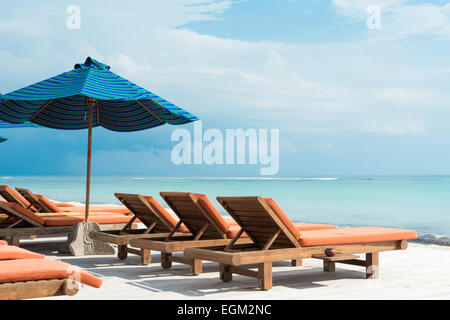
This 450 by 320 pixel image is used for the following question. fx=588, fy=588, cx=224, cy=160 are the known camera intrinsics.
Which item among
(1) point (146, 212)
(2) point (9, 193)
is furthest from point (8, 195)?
(1) point (146, 212)

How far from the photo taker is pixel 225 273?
525cm

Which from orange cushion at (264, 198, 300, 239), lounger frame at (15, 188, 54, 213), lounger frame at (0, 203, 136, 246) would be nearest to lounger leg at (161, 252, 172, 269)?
lounger frame at (0, 203, 136, 246)

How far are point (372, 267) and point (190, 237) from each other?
1883 millimetres

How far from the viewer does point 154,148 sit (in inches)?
476

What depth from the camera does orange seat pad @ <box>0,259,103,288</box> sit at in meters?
3.25

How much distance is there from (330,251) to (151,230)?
2432 mm

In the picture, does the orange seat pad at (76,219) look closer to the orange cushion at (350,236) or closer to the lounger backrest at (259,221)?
the lounger backrest at (259,221)

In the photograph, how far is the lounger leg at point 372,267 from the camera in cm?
544

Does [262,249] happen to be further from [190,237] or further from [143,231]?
[143,231]

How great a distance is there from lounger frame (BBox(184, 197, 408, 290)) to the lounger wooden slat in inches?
42.1

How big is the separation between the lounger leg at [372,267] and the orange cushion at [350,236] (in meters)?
0.20

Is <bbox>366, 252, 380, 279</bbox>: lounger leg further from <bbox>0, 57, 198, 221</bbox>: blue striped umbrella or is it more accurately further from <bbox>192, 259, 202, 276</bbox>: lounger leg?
<bbox>0, 57, 198, 221</bbox>: blue striped umbrella

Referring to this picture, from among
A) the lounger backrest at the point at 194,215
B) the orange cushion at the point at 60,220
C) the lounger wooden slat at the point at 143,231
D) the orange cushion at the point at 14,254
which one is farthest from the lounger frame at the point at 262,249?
the orange cushion at the point at 60,220
